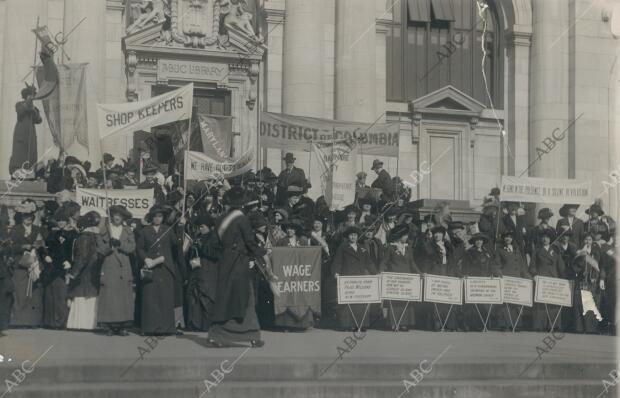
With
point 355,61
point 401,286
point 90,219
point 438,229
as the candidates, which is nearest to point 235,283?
point 90,219

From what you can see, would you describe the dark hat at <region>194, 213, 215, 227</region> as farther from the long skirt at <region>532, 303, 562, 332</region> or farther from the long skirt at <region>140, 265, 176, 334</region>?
the long skirt at <region>532, 303, 562, 332</region>

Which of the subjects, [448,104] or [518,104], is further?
[518,104]

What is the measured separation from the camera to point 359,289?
1602 cm

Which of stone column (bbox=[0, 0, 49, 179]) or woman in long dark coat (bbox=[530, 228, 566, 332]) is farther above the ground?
stone column (bbox=[0, 0, 49, 179])

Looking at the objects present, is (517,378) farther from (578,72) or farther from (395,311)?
Answer: (578,72)

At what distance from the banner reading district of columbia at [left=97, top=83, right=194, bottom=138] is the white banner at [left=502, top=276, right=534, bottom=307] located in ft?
17.7

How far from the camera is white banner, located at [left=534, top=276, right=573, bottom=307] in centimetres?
1728

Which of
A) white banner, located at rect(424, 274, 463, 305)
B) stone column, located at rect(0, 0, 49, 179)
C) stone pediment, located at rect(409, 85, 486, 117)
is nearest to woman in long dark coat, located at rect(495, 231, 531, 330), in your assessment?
white banner, located at rect(424, 274, 463, 305)

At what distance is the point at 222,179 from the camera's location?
18172mm

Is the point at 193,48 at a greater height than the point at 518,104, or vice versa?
the point at 193,48

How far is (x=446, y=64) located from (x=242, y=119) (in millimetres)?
5448

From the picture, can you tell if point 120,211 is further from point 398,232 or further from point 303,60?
point 303,60

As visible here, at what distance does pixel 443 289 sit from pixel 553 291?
1939mm

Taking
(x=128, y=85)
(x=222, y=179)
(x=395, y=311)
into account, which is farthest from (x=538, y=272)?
(x=128, y=85)
